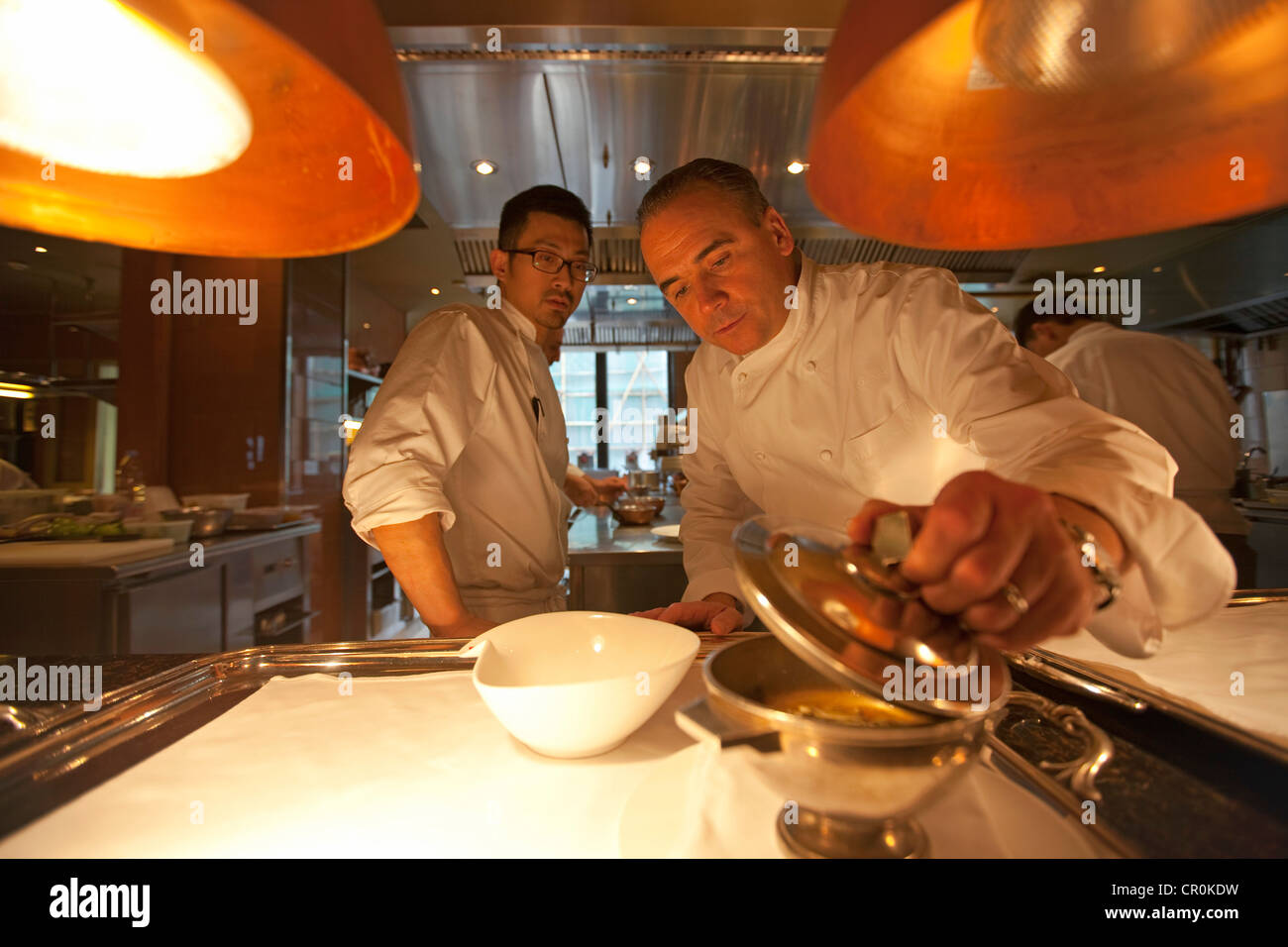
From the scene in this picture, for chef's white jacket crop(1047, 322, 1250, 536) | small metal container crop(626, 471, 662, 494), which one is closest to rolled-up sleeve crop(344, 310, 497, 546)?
small metal container crop(626, 471, 662, 494)

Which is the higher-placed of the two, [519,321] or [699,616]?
[519,321]

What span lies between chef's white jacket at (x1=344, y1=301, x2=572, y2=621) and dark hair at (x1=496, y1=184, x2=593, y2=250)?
20 cm

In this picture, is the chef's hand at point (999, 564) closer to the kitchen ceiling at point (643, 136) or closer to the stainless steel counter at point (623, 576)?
the kitchen ceiling at point (643, 136)

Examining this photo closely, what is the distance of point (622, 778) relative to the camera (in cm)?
55

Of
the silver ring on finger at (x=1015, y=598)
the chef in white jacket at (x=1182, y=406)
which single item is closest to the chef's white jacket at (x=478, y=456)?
the silver ring on finger at (x=1015, y=598)

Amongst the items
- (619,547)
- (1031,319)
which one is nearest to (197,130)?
(619,547)

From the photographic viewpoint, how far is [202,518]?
8.05ft

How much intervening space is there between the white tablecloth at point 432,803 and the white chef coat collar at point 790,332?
37.7 inches

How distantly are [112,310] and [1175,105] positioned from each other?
373 centimetres

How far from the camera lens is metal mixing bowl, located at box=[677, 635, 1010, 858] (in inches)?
15.8

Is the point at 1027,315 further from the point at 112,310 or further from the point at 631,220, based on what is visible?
the point at 112,310

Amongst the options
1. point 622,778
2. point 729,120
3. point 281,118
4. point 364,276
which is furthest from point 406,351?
point 364,276

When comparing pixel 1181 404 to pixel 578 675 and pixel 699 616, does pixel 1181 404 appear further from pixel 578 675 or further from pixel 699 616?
pixel 578 675

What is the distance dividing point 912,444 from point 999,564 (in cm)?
103
